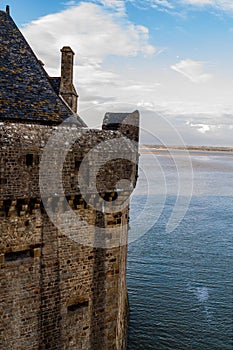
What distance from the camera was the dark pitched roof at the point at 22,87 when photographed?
13.0m

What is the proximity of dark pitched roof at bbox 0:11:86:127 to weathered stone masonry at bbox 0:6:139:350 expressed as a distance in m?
0.05

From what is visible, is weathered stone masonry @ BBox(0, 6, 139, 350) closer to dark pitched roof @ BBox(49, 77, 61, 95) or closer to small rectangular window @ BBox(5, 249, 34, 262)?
small rectangular window @ BBox(5, 249, 34, 262)

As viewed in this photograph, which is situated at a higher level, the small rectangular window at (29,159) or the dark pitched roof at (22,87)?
the dark pitched roof at (22,87)

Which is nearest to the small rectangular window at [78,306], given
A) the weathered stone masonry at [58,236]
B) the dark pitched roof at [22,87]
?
the weathered stone masonry at [58,236]

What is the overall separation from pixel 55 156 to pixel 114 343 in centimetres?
652

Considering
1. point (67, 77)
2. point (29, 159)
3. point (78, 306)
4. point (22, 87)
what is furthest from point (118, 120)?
point (67, 77)

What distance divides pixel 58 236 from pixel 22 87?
6003mm

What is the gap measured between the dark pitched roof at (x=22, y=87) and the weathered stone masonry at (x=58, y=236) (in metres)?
0.05

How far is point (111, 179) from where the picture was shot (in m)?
11.5

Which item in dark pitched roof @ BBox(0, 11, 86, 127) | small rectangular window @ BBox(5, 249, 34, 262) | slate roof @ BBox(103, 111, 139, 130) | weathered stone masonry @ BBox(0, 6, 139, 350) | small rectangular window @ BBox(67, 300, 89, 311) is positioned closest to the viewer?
weathered stone masonry @ BBox(0, 6, 139, 350)

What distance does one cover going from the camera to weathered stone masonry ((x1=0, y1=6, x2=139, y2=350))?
9812mm

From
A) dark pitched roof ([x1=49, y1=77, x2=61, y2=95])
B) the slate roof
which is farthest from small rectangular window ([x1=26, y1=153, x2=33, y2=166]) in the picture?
dark pitched roof ([x1=49, y1=77, x2=61, y2=95])

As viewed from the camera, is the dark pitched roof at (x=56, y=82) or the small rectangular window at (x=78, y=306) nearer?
the small rectangular window at (x=78, y=306)

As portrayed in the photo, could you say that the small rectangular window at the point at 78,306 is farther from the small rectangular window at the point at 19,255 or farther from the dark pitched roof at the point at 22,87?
the dark pitched roof at the point at 22,87
